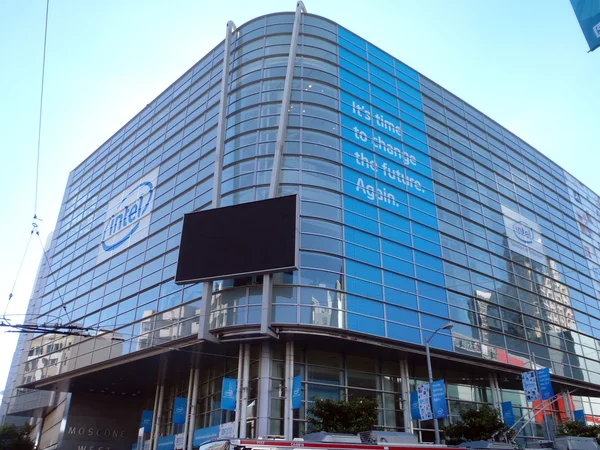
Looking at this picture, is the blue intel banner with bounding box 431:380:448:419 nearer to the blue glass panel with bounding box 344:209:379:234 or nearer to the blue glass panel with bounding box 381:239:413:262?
the blue glass panel with bounding box 381:239:413:262

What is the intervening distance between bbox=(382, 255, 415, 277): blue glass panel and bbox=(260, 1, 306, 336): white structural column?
27.8 feet

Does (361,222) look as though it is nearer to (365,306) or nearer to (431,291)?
(365,306)

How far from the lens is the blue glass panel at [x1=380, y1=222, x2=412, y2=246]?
35794mm

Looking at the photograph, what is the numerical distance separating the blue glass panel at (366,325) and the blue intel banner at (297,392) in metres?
4.23

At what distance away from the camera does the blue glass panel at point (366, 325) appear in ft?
99.9

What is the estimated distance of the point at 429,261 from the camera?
37688 mm

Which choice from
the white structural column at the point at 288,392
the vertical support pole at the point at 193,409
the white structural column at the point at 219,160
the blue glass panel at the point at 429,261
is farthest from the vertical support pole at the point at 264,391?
the blue glass panel at the point at 429,261

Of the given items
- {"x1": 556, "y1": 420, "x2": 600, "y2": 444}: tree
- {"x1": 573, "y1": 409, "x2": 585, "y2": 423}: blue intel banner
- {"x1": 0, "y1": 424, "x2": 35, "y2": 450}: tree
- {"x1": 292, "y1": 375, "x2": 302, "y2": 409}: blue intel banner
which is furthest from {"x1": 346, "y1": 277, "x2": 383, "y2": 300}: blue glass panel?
{"x1": 0, "y1": 424, "x2": 35, "y2": 450}: tree

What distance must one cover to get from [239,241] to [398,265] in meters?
11.0

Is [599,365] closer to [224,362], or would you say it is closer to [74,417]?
[224,362]

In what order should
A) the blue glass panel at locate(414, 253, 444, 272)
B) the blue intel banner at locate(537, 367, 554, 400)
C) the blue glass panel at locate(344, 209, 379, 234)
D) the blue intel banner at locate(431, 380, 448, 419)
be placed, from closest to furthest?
1. the blue intel banner at locate(431, 380, 448, 419)
2. the blue intel banner at locate(537, 367, 554, 400)
3. the blue glass panel at locate(344, 209, 379, 234)
4. the blue glass panel at locate(414, 253, 444, 272)

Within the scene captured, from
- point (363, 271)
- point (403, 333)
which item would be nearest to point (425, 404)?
point (403, 333)

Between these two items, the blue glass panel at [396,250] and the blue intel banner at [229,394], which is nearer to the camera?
the blue intel banner at [229,394]

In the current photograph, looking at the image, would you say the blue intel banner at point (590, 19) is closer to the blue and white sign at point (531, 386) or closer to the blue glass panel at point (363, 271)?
the blue glass panel at point (363, 271)
